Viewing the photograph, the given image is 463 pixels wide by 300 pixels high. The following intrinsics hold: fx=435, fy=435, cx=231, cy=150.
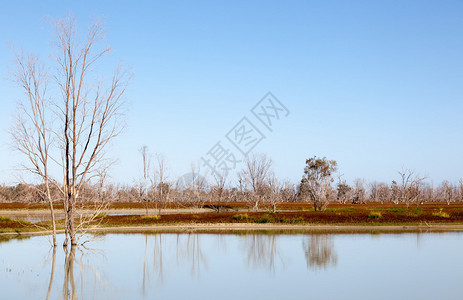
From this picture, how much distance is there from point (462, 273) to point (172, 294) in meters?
10.3

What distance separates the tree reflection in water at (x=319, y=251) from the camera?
17.9 meters

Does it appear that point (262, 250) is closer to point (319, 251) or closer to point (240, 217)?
point (319, 251)

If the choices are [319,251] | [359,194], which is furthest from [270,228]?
[359,194]

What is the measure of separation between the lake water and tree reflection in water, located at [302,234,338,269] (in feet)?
0.14

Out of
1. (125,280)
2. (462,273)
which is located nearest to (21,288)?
(125,280)

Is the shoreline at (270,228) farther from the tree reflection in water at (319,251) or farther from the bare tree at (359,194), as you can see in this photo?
the bare tree at (359,194)

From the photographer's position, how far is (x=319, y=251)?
69.8ft

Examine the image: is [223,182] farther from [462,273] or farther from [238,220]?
[462,273]

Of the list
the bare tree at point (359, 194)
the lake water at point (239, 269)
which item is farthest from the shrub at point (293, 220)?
the bare tree at point (359, 194)

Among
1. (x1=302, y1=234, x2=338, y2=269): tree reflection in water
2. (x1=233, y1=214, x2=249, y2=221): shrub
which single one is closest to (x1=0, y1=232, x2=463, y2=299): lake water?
(x1=302, y1=234, x2=338, y2=269): tree reflection in water

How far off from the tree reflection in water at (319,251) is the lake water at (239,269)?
0.14 ft

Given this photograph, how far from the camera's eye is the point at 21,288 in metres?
13.9

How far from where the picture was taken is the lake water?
13.1 meters

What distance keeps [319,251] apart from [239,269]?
5.72 meters
